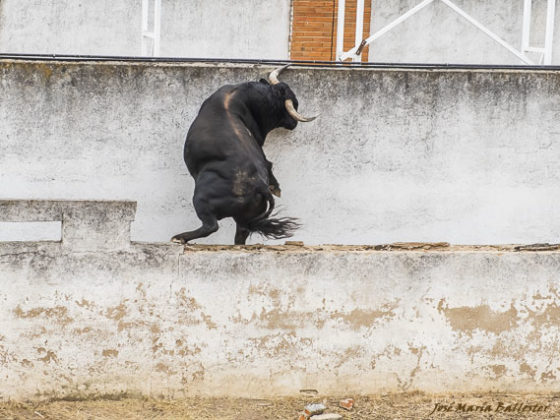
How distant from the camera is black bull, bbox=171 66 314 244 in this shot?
874 cm

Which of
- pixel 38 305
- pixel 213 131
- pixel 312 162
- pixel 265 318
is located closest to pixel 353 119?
pixel 312 162

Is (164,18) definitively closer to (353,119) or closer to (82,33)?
(82,33)

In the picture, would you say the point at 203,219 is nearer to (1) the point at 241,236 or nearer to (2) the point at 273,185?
(1) the point at 241,236

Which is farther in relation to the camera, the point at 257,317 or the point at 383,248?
the point at 383,248

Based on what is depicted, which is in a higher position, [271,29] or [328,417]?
[271,29]

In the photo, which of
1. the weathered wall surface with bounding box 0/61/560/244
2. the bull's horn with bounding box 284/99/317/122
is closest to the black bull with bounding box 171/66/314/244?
the bull's horn with bounding box 284/99/317/122

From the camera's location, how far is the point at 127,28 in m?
12.1

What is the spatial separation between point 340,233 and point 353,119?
0.96 m

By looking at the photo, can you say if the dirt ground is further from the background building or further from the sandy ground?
the background building

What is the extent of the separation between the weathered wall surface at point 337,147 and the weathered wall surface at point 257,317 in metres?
2.34

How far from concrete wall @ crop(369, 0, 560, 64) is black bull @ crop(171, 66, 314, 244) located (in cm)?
303

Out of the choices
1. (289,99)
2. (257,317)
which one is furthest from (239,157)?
(257,317)

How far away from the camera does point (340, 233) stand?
9.89 m

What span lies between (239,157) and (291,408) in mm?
2255
